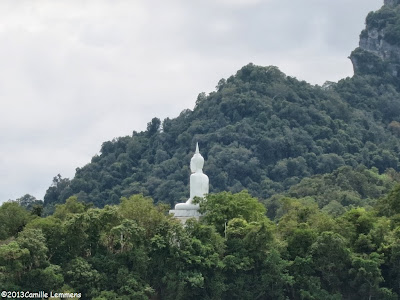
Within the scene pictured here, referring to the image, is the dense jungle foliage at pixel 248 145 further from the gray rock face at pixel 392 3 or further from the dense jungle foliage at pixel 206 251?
the dense jungle foliage at pixel 206 251

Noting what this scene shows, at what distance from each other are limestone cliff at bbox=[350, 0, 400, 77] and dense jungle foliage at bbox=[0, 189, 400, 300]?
84.8 meters

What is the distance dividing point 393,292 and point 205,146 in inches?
2604

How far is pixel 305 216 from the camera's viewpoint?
53.0m

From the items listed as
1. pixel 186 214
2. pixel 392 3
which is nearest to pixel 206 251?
pixel 186 214

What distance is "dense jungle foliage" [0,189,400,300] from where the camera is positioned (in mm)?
44719

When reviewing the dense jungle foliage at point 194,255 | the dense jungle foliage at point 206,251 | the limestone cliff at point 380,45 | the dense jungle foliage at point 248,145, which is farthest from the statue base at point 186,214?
the limestone cliff at point 380,45

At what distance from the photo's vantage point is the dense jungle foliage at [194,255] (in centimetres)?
4472

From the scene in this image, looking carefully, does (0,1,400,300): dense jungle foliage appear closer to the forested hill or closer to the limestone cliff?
the forested hill

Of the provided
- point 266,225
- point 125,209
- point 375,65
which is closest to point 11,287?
point 125,209

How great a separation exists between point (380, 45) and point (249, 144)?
100ft

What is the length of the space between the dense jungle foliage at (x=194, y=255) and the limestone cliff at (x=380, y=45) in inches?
3339

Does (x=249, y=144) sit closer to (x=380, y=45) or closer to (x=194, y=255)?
(x=380, y=45)

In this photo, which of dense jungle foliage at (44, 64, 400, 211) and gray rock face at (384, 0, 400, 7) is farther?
gray rock face at (384, 0, 400, 7)

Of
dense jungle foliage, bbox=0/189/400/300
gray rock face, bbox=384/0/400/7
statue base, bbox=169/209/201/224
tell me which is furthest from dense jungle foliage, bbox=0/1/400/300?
gray rock face, bbox=384/0/400/7
